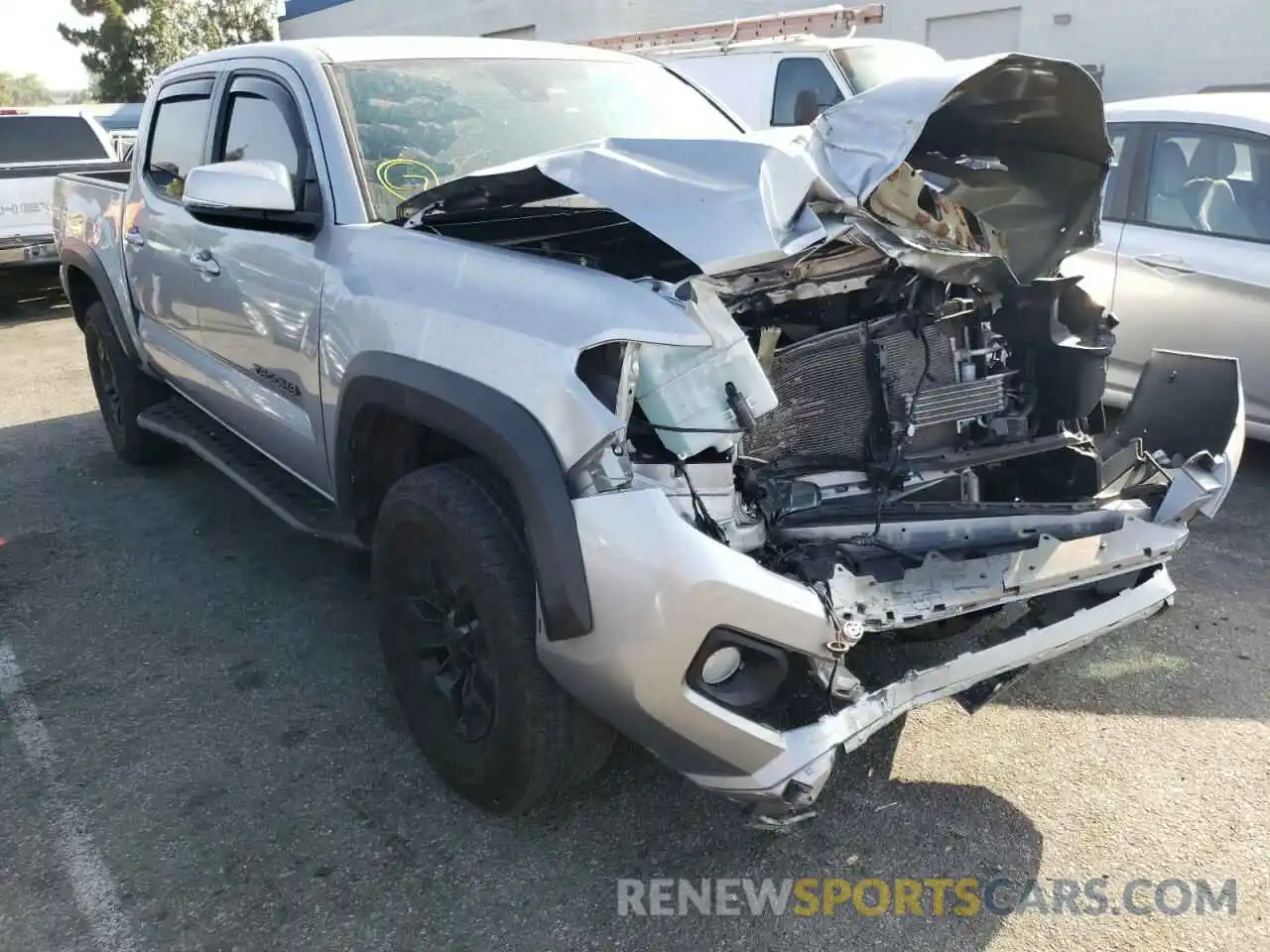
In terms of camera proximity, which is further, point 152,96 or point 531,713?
point 152,96

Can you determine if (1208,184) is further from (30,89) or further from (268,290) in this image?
(30,89)

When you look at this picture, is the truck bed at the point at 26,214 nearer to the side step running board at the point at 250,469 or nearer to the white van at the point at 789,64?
the white van at the point at 789,64

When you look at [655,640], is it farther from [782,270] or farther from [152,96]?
[152,96]

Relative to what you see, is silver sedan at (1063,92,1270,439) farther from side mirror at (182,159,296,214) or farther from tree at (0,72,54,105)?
tree at (0,72,54,105)

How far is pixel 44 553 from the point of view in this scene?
4.69m

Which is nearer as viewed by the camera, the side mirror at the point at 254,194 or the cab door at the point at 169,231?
the side mirror at the point at 254,194

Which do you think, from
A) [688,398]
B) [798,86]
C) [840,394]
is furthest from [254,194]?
[798,86]

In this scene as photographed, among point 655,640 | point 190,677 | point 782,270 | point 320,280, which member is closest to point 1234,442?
point 782,270

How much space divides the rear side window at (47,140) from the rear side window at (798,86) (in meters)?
7.23

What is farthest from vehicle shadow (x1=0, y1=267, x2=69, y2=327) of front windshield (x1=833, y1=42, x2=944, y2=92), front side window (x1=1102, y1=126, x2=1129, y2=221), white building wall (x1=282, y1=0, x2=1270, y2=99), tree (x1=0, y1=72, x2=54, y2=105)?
tree (x1=0, y1=72, x2=54, y2=105)

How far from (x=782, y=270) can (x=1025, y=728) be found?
1673mm

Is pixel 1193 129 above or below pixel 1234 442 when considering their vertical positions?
above

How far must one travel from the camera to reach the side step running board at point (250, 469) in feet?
11.4

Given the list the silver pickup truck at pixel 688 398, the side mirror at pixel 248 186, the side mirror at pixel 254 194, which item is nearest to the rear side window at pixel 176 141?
the silver pickup truck at pixel 688 398
